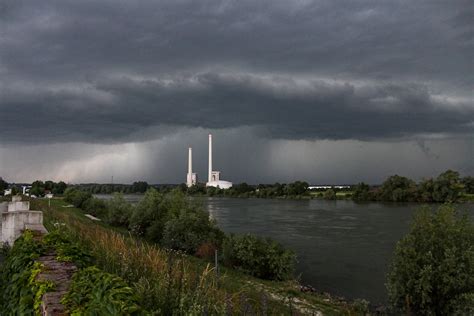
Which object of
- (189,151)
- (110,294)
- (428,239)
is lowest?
(428,239)

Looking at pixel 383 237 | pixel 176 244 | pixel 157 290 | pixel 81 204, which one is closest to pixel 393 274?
pixel 157 290

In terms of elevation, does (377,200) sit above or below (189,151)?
below

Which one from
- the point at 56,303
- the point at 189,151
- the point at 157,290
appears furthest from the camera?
the point at 189,151

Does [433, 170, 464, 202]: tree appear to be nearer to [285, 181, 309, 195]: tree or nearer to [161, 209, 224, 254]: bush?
[285, 181, 309, 195]: tree

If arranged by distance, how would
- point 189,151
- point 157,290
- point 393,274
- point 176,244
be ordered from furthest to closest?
1. point 189,151
2. point 176,244
3. point 393,274
4. point 157,290

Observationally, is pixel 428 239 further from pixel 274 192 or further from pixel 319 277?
pixel 274 192

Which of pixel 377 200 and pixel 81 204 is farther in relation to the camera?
pixel 377 200

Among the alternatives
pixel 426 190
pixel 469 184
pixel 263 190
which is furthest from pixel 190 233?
pixel 263 190

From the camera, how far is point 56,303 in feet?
14.8

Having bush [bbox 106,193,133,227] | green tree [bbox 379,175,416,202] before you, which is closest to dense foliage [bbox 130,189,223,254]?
bush [bbox 106,193,133,227]

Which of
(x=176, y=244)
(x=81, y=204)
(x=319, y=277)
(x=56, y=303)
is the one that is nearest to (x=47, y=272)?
(x=56, y=303)

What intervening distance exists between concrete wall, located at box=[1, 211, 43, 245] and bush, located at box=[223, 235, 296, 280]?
45.0ft

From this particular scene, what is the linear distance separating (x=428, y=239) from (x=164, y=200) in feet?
87.5

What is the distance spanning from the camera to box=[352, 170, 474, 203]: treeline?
91.1m
